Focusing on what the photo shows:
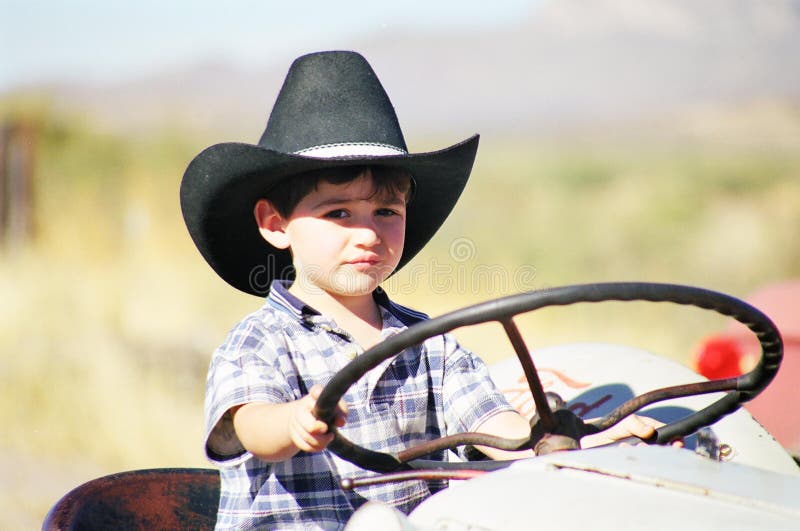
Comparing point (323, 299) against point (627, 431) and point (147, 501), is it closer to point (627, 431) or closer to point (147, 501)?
point (147, 501)

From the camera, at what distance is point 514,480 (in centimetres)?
146

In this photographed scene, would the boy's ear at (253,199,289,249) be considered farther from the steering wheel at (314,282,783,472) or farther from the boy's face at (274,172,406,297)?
the steering wheel at (314,282,783,472)

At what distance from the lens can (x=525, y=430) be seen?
2.22 m

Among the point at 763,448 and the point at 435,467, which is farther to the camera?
the point at 763,448

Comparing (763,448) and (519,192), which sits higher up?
(519,192)

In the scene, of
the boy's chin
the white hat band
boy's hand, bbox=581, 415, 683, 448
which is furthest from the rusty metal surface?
boy's hand, bbox=581, 415, 683, 448

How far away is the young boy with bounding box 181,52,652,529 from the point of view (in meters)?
2.08

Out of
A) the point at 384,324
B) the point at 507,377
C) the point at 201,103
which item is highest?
the point at 201,103

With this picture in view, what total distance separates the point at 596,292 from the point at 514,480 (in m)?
0.31

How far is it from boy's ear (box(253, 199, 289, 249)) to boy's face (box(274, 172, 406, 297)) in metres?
0.07

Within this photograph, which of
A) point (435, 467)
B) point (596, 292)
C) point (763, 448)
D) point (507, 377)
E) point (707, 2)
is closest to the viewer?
point (596, 292)

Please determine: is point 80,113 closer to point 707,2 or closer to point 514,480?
point 514,480

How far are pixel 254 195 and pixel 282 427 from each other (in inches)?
27.2

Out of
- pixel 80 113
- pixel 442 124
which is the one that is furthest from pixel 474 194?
pixel 442 124
